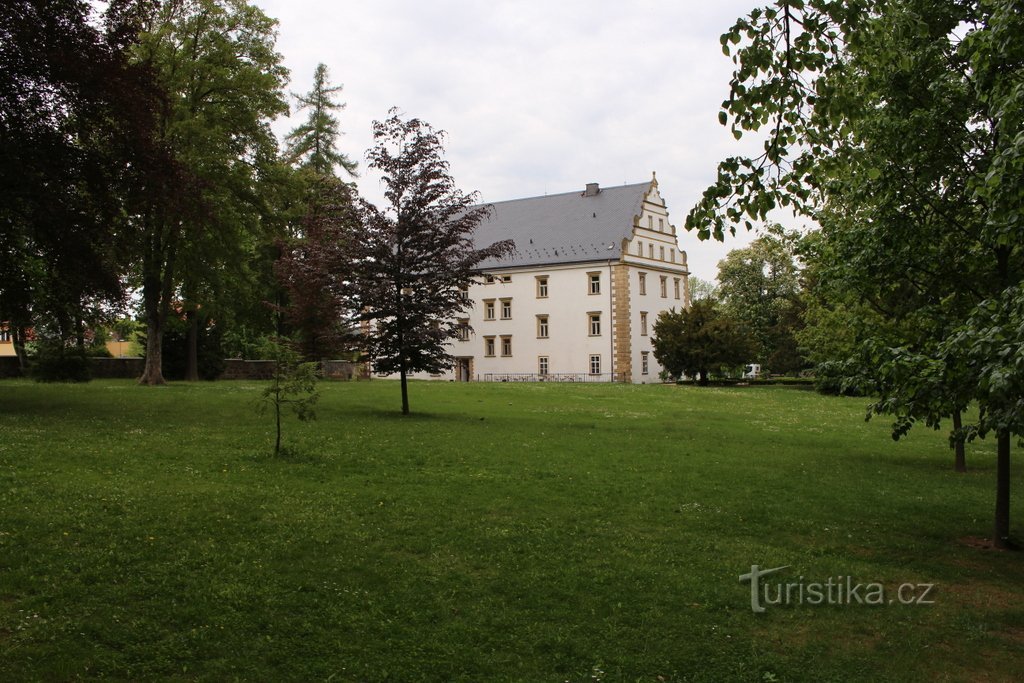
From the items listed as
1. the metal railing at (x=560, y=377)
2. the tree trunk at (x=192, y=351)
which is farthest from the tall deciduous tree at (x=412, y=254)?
the metal railing at (x=560, y=377)

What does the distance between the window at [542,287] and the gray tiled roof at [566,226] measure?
1286mm

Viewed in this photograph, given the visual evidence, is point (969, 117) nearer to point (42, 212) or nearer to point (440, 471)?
point (440, 471)

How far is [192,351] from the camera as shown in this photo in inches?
1567

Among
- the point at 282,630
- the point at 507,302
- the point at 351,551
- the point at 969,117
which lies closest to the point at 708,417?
the point at 969,117

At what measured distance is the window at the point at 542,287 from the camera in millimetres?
67312

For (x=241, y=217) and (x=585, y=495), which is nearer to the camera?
(x=585, y=495)

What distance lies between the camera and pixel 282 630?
22.4 ft

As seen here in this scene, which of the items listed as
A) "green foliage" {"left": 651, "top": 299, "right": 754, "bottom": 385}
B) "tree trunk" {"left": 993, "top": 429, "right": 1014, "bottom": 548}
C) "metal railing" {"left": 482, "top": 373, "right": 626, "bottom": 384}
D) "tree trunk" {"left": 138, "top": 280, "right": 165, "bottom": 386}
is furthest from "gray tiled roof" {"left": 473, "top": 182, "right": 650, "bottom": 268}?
"tree trunk" {"left": 993, "top": 429, "right": 1014, "bottom": 548}

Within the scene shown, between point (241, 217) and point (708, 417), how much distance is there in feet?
67.9

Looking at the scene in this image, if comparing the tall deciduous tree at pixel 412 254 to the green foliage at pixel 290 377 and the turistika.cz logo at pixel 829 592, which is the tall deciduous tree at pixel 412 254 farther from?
the turistika.cz logo at pixel 829 592

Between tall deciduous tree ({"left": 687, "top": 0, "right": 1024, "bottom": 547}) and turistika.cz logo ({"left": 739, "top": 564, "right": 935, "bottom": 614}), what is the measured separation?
2.07m

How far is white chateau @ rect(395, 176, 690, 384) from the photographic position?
64.3 m

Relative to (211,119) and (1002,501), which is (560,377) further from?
(1002,501)

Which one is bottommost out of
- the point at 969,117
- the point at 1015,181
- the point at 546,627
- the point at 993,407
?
the point at 546,627
